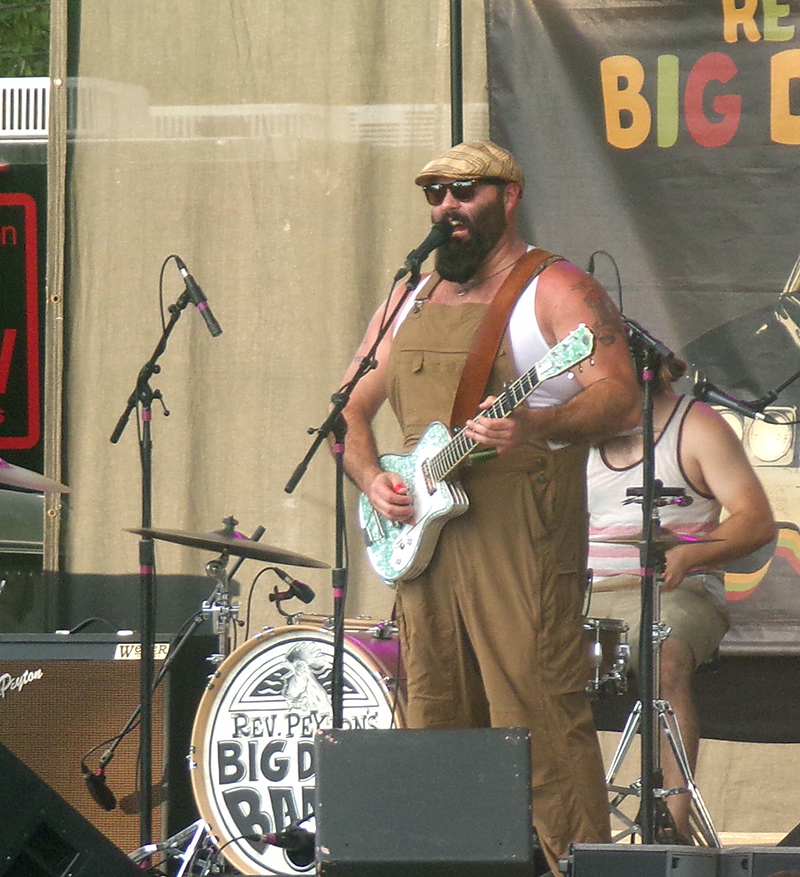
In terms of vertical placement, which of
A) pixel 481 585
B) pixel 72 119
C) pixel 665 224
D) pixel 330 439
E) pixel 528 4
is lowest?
pixel 481 585

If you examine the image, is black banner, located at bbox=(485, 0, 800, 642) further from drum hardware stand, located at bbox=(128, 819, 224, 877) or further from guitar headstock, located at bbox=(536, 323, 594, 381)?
drum hardware stand, located at bbox=(128, 819, 224, 877)

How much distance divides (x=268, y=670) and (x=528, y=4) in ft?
7.78

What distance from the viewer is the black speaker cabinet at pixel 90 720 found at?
14.1ft

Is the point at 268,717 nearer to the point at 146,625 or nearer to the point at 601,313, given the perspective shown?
the point at 146,625

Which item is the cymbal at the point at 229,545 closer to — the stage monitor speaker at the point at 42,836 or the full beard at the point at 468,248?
the full beard at the point at 468,248

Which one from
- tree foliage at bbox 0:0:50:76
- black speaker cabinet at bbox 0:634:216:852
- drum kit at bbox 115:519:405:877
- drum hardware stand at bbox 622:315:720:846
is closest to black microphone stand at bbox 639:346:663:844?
drum hardware stand at bbox 622:315:720:846

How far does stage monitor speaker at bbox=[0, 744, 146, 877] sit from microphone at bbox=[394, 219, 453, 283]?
4.85 feet

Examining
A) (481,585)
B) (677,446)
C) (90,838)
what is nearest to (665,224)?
(677,446)

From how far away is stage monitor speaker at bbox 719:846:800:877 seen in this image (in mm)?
2500

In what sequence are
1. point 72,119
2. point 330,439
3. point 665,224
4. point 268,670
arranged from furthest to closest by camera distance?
point 72,119 < point 665,224 < point 268,670 < point 330,439

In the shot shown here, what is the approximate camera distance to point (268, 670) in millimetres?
4418

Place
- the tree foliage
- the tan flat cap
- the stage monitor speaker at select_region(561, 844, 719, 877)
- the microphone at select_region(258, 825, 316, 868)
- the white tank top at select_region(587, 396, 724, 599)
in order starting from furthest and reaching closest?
the tree foliage < the white tank top at select_region(587, 396, 724, 599) < the microphone at select_region(258, 825, 316, 868) < the tan flat cap < the stage monitor speaker at select_region(561, 844, 719, 877)

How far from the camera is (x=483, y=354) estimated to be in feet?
11.3

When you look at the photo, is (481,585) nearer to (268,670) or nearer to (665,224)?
(268,670)
